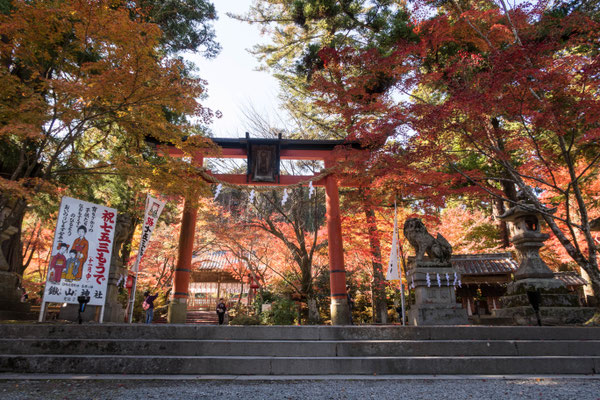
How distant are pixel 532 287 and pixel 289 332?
515cm

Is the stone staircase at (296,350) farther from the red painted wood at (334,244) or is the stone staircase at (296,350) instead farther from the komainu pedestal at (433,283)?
the red painted wood at (334,244)

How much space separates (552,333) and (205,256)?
64.8 ft

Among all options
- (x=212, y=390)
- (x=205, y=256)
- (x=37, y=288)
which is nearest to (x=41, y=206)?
(x=37, y=288)

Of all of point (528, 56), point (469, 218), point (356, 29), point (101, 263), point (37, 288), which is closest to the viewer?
point (528, 56)

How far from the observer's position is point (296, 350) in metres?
4.70

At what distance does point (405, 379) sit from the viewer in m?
4.14

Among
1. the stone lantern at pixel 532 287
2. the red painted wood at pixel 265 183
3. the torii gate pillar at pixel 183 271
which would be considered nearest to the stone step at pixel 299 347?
the stone lantern at pixel 532 287

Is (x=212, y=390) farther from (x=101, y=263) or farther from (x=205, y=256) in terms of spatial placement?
(x=205, y=256)

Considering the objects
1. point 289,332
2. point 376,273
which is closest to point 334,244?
point 376,273

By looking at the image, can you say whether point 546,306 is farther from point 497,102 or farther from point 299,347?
point 299,347

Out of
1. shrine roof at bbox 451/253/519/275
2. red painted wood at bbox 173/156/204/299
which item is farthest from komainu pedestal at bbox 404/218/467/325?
shrine roof at bbox 451/253/519/275

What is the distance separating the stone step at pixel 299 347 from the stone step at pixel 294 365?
24 cm

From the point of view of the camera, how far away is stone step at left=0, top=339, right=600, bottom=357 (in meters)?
4.62

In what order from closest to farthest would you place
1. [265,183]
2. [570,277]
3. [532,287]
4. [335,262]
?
1. [532,287]
2. [335,262]
3. [265,183]
4. [570,277]
